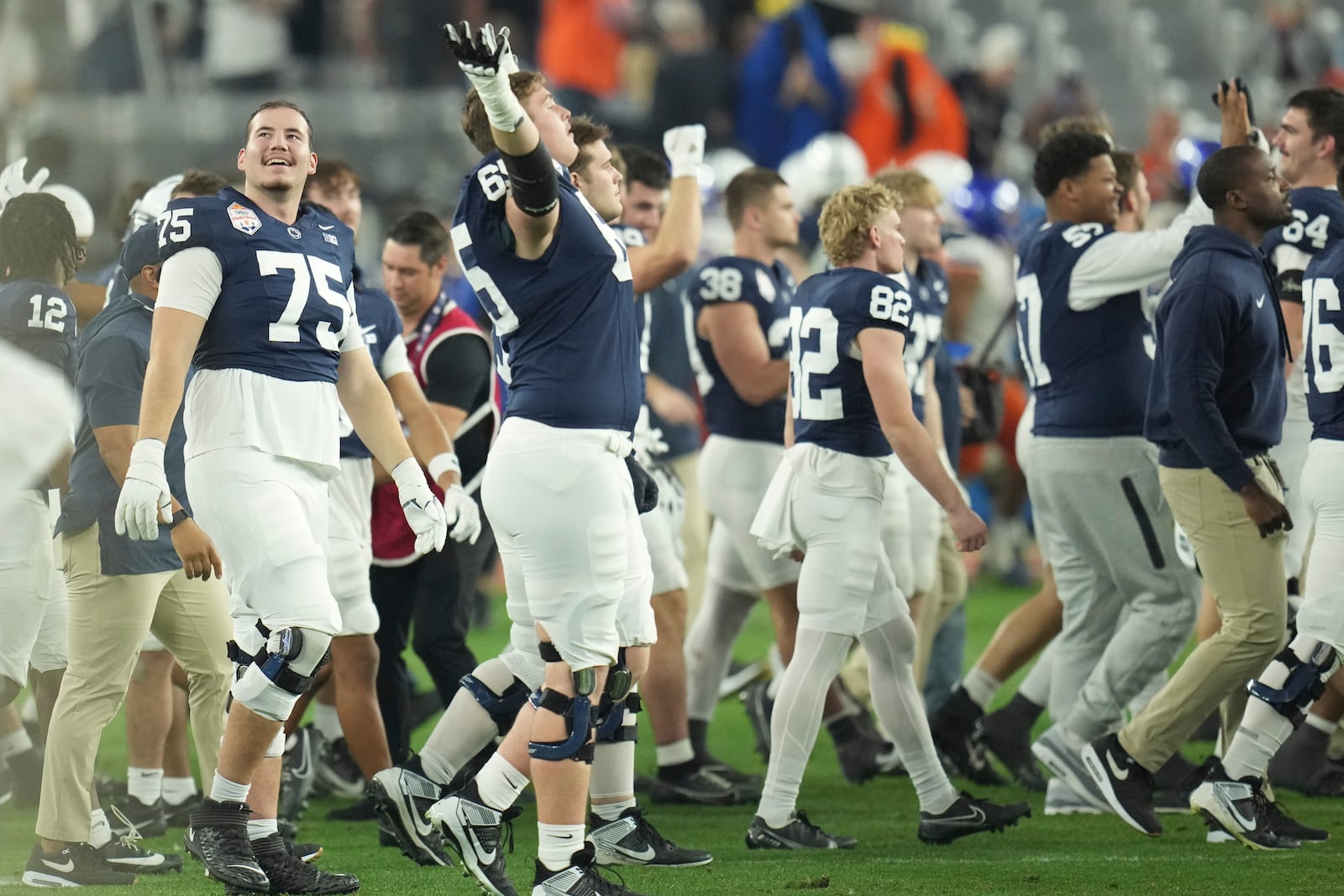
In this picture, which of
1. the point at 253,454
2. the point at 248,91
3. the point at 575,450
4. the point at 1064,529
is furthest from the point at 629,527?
the point at 248,91

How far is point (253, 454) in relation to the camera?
201 inches

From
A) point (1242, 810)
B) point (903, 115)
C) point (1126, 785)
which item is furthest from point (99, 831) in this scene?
point (903, 115)

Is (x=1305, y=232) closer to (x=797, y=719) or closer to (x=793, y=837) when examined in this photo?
(x=797, y=719)

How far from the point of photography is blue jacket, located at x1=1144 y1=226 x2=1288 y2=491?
5828 mm

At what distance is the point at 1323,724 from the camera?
6.89 metres

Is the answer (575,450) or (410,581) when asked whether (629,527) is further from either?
(410,581)

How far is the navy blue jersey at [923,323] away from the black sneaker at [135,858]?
307cm

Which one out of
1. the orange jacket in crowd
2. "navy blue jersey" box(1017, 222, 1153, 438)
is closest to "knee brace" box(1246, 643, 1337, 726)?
"navy blue jersey" box(1017, 222, 1153, 438)

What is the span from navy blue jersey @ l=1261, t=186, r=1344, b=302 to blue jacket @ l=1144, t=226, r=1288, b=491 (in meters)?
0.71

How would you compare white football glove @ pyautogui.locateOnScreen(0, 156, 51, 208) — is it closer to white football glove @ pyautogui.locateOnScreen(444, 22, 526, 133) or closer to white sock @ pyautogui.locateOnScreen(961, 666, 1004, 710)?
white football glove @ pyautogui.locateOnScreen(444, 22, 526, 133)

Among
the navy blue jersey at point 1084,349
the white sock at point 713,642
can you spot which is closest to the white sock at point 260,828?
the white sock at point 713,642

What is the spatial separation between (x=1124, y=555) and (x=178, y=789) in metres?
3.50

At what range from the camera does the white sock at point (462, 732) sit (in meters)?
5.66

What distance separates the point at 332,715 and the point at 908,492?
8.07ft
